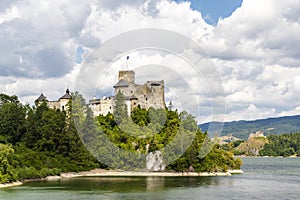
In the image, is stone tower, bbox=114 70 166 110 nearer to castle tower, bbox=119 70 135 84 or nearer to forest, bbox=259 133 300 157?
castle tower, bbox=119 70 135 84

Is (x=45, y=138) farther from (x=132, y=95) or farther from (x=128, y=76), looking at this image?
(x=128, y=76)

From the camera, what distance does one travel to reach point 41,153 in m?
62.9

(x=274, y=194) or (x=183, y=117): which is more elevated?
(x=183, y=117)

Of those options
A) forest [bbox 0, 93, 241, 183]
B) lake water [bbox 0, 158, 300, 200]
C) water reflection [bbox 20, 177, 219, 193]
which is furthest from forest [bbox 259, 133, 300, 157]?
water reflection [bbox 20, 177, 219, 193]

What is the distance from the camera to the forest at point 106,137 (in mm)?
65312

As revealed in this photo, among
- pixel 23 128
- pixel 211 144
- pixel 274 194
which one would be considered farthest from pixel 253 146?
pixel 274 194

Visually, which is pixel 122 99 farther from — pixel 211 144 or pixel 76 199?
pixel 76 199

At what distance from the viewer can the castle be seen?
2803 inches

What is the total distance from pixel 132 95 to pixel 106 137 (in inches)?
291

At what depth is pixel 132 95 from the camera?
71.2 m

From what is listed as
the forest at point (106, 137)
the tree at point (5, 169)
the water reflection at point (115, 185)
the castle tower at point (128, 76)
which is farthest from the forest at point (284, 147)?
the tree at point (5, 169)

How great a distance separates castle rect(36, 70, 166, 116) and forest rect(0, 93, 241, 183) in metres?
1.41

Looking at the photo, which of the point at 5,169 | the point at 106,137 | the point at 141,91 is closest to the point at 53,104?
the point at 106,137

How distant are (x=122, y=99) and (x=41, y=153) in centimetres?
1359
